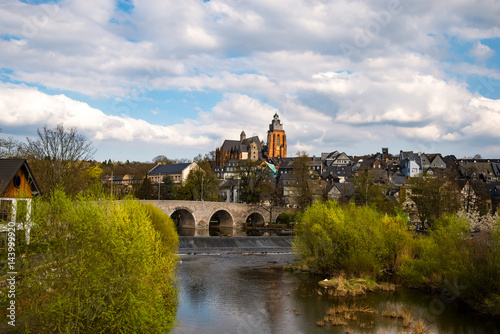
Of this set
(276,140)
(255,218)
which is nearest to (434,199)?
(255,218)

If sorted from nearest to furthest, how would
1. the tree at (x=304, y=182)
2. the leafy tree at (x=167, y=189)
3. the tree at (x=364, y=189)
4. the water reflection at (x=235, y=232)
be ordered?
the tree at (x=364, y=189)
the water reflection at (x=235, y=232)
the tree at (x=304, y=182)
the leafy tree at (x=167, y=189)

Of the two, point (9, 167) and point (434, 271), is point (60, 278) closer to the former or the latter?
point (9, 167)

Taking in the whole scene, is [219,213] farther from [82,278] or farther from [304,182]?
[82,278]

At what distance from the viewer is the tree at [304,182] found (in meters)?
61.5

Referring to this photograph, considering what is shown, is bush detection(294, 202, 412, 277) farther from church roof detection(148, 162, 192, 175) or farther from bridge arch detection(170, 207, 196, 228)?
church roof detection(148, 162, 192, 175)

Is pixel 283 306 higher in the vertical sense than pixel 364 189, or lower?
lower

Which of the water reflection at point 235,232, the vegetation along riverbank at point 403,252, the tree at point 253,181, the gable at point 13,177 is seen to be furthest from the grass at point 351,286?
the tree at point 253,181

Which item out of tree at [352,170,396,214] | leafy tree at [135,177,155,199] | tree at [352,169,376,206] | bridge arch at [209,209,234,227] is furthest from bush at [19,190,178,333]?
leafy tree at [135,177,155,199]

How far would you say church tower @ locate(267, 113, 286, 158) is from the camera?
157750 mm

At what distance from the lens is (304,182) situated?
61.6 meters

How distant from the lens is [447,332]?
20000 mm

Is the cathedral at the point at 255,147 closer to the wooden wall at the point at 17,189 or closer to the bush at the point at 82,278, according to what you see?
the wooden wall at the point at 17,189

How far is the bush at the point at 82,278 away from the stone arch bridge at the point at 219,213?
153ft

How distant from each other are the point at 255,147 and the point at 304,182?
92740 millimetres
